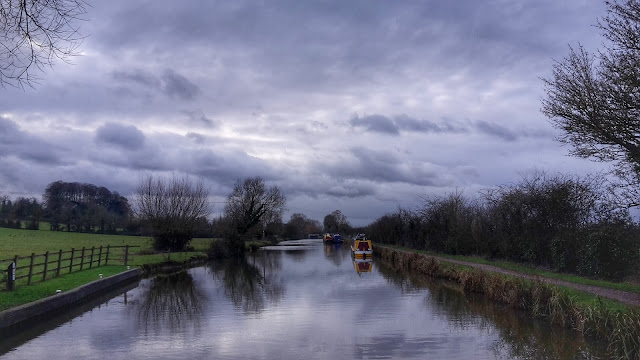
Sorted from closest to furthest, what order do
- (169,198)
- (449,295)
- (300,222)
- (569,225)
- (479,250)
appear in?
1. (449,295)
2. (569,225)
3. (479,250)
4. (169,198)
5. (300,222)

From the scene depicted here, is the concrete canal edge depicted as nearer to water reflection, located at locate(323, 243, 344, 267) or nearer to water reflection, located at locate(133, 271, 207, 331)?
water reflection, located at locate(133, 271, 207, 331)

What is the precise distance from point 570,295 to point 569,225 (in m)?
8.61

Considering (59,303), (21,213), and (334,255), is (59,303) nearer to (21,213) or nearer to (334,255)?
(334,255)

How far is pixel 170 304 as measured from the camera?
17.5 metres

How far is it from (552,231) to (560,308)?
1077cm

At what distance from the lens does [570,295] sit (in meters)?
13.9

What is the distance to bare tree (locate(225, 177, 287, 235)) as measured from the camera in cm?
5888

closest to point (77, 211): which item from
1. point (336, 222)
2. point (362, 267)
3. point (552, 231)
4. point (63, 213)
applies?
point (63, 213)

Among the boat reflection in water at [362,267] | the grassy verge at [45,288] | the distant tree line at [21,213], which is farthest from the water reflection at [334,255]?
the distant tree line at [21,213]

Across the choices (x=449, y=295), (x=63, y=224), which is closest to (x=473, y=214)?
(x=449, y=295)

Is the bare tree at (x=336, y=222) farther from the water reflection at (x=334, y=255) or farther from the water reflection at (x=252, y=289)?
the water reflection at (x=252, y=289)

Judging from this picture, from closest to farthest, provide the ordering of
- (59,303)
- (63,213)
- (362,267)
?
1. (59,303)
2. (362,267)
3. (63,213)

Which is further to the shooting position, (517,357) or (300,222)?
(300,222)

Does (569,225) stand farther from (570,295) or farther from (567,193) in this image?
(570,295)
